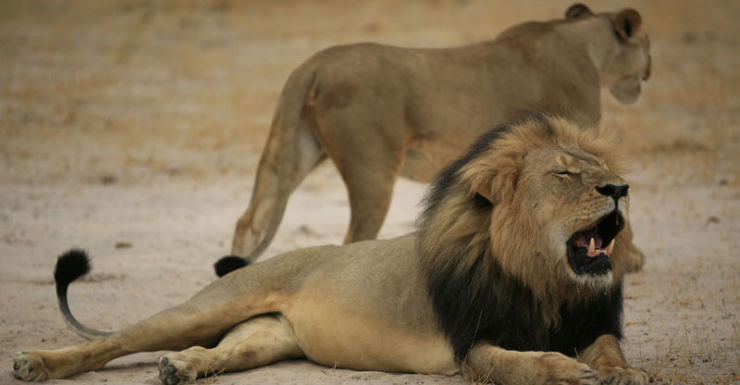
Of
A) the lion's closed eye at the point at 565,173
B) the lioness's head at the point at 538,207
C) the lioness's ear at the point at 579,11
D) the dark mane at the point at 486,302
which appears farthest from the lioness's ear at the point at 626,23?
the lion's closed eye at the point at 565,173

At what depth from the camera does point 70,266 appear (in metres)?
4.24

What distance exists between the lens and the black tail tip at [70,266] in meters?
4.24

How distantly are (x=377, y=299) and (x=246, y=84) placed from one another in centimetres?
1007

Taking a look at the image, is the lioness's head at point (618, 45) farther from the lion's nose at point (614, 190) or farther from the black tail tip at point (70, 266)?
the black tail tip at point (70, 266)

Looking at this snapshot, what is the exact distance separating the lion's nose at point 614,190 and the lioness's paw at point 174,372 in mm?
1556

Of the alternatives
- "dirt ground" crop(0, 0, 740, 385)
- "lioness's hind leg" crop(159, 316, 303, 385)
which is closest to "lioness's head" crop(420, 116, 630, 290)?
"dirt ground" crop(0, 0, 740, 385)

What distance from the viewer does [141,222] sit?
305 inches

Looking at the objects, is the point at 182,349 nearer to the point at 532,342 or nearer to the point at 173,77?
the point at 532,342

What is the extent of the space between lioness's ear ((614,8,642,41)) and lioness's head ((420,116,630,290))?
3038 mm

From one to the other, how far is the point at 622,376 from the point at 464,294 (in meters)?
0.58

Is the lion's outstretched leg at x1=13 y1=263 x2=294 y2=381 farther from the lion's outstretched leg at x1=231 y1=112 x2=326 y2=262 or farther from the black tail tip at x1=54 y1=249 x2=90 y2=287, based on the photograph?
the lion's outstretched leg at x1=231 y1=112 x2=326 y2=262

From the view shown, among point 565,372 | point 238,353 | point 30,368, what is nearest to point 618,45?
point 238,353

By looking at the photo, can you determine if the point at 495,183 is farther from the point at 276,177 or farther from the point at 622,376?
the point at 276,177

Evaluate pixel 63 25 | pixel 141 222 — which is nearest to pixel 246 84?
pixel 63 25
